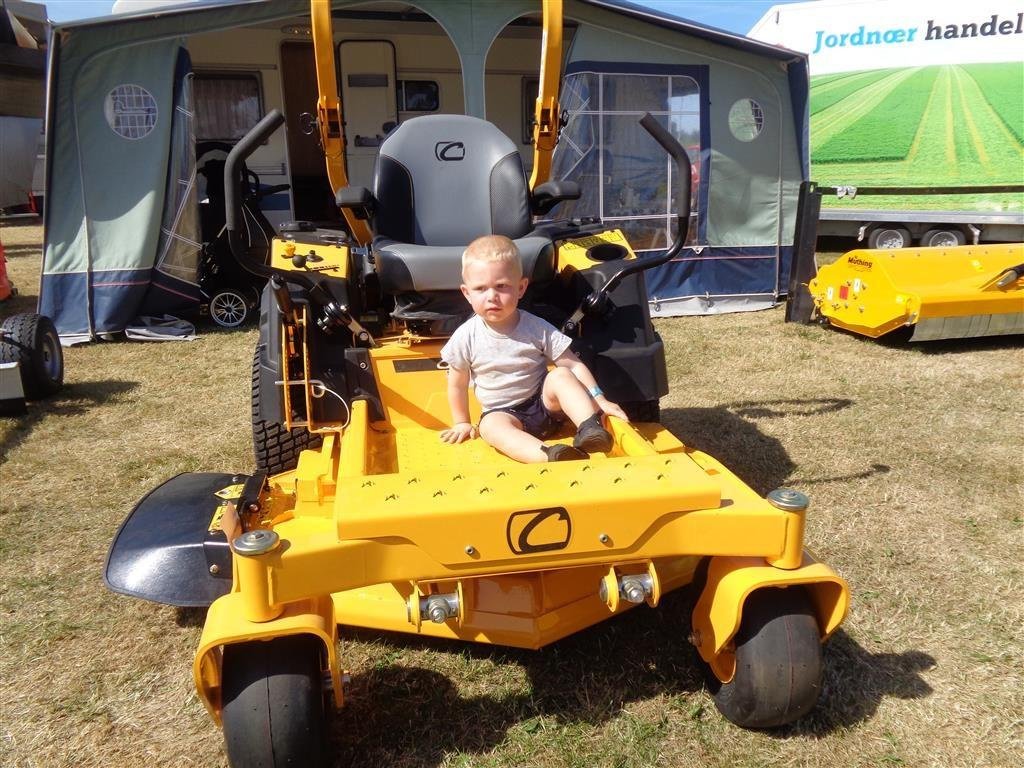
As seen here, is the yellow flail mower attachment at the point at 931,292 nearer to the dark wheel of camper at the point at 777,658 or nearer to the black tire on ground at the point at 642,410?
the black tire on ground at the point at 642,410

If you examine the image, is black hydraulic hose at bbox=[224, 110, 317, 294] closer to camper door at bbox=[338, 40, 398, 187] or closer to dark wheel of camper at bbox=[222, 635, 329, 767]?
dark wheel of camper at bbox=[222, 635, 329, 767]

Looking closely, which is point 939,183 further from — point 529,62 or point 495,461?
point 495,461

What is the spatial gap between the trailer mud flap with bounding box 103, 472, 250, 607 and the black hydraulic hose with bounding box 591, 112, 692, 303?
1.55 meters

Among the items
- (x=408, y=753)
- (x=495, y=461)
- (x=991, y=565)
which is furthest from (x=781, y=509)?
(x=991, y=565)

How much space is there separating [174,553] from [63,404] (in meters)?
3.03

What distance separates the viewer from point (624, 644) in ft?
8.04

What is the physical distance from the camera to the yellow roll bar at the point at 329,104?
3.27 m

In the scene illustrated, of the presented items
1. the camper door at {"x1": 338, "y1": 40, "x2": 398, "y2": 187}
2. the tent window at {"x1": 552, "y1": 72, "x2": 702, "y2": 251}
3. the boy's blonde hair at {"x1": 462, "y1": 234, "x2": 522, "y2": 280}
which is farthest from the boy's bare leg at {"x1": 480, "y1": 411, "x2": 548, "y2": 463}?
the camper door at {"x1": 338, "y1": 40, "x2": 398, "y2": 187}

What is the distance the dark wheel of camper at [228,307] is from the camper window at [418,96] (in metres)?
4.15

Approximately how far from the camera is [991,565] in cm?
290

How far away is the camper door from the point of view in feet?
32.2

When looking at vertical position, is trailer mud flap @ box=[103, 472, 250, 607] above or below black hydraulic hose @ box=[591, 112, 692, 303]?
below

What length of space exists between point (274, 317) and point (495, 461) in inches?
40.5

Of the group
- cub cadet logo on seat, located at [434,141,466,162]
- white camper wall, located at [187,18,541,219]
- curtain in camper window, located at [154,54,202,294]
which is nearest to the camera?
cub cadet logo on seat, located at [434,141,466,162]
